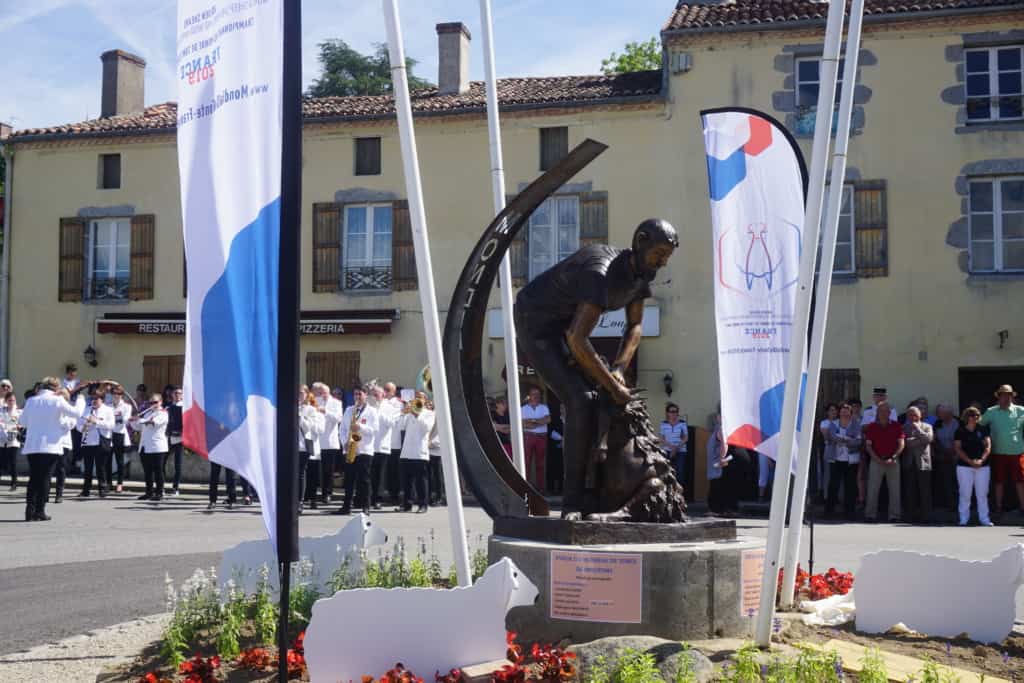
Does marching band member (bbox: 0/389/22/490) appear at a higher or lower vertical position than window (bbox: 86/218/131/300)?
lower

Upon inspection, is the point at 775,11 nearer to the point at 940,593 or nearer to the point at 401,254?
the point at 401,254

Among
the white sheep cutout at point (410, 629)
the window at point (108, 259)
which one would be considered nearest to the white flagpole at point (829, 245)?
the white sheep cutout at point (410, 629)

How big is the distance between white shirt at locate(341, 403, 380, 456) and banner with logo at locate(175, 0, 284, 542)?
45.3 feet

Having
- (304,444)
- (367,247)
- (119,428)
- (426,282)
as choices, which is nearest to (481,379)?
(426,282)

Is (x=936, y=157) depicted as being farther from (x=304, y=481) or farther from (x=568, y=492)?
(x=568, y=492)

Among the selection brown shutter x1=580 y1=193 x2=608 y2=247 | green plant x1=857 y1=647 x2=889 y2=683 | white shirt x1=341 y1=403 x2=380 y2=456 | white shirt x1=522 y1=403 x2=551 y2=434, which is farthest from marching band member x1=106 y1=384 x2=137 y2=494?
green plant x1=857 y1=647 x2=889 y2=683

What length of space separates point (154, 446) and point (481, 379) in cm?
1440

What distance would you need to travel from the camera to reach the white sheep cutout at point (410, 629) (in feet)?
19.2

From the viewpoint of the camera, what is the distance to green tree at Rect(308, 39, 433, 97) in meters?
46.4

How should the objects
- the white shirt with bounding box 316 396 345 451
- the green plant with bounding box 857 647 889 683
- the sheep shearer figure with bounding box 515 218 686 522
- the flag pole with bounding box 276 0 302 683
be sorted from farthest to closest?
the white shirt with bounding box 316 396 345 451
the sheep shearer figure with bounding box 515 218 686 522
the flag pole with bounding box 276 0 302 683
the green plant with bounding box 857 647 889 683

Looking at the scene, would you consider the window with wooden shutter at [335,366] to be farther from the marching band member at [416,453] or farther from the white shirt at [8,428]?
the marching band member at [416,453]

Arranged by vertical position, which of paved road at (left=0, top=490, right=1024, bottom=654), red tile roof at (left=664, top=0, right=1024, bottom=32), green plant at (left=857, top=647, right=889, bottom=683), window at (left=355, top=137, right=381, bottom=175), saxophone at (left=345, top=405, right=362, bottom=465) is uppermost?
red tile roof at (left=664, top=0, right=1024, bottom=32)

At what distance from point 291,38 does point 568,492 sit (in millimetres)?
3430

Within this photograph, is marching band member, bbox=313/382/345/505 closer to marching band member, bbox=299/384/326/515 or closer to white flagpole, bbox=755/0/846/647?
marching band member, bbox=299/384/326/515
